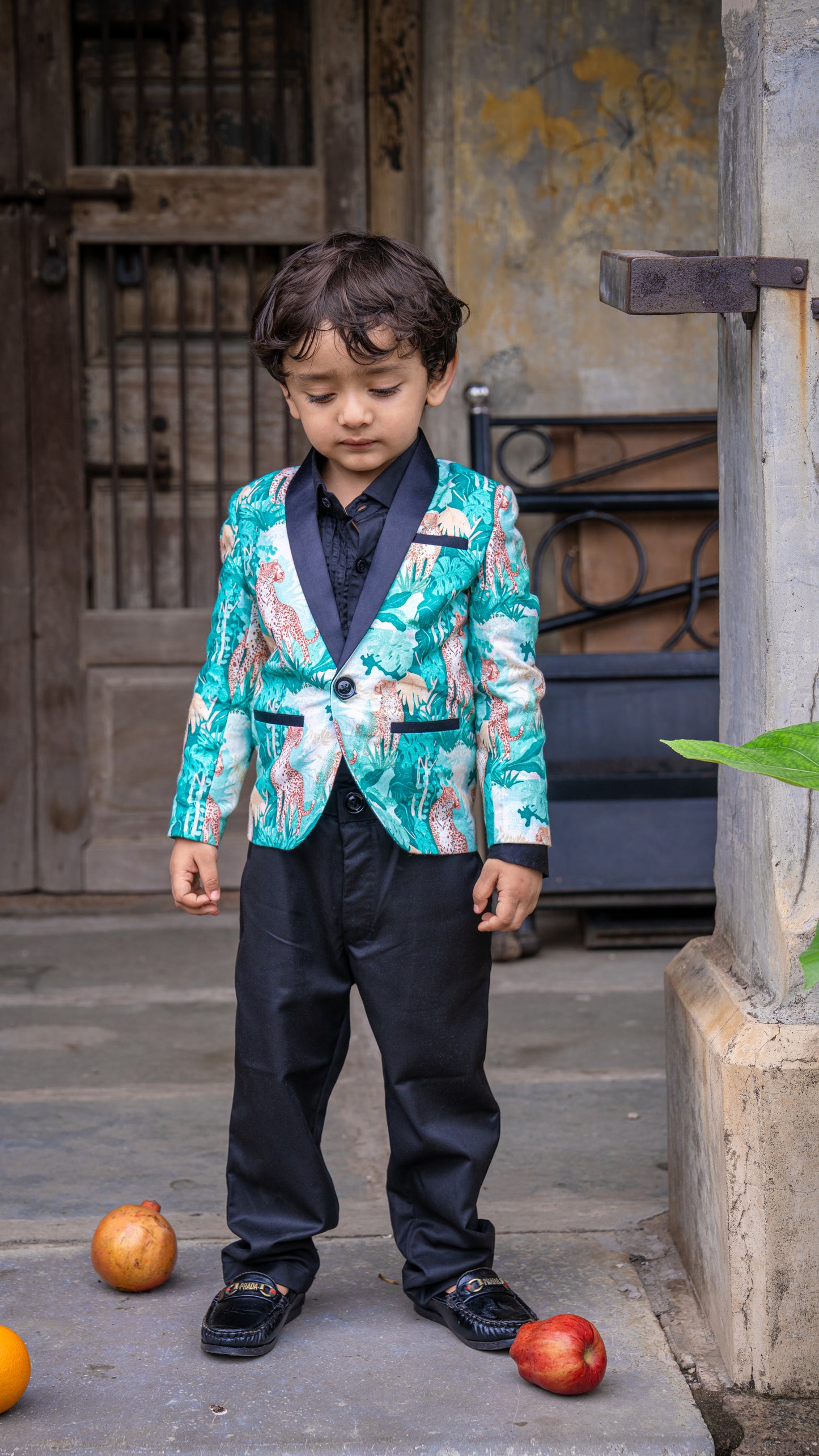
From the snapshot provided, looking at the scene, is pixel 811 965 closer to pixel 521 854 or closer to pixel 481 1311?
pixel 521 854

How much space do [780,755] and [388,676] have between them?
0.71 m

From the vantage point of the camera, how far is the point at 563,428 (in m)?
4.31

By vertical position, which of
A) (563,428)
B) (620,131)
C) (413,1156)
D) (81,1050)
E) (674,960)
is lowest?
(81,1050)

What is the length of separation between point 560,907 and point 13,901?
1.67 m

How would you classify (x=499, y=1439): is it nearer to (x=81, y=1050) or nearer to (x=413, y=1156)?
(x=413, y=1156)

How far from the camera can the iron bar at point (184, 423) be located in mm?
4348

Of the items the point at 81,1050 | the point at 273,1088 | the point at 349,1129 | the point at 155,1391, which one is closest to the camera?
the point at 155,1391

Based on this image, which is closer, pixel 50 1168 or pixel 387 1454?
pixel 387 1454

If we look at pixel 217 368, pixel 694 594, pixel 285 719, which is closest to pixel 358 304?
pixel 285 719

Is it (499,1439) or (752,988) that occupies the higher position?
(752,988)

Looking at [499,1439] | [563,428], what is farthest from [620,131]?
[499,1439]

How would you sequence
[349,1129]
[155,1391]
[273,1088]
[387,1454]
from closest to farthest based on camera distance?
[387,1454]
[155,1391]
[273,1088]
[349,1129]

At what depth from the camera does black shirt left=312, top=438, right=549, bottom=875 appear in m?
1.95

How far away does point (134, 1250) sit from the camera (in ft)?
6.73
